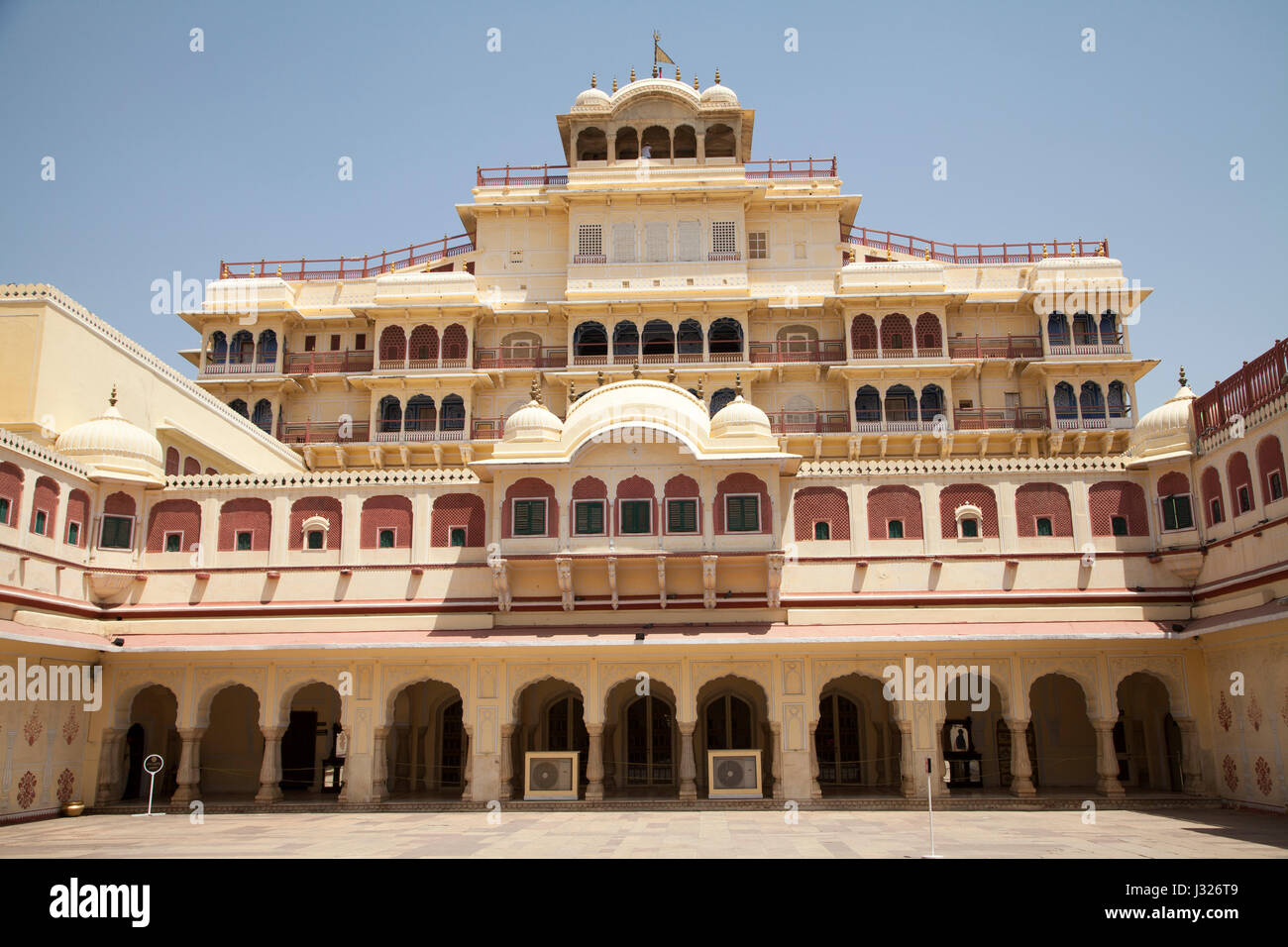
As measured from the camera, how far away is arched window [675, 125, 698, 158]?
4519cm

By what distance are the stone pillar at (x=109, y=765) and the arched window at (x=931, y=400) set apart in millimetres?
30783

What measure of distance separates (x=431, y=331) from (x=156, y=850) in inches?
1124

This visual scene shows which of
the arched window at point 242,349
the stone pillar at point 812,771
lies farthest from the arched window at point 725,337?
the stone pillar at point 812,771

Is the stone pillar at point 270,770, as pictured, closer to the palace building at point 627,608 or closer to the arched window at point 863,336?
the palace building at point 627,608

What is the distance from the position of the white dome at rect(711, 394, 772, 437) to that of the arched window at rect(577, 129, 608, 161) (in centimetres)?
2188

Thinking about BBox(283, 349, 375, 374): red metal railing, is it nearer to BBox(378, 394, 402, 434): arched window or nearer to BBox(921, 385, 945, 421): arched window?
BBox(378, 394, 402, 434): arched window

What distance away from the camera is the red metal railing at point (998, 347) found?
140ft

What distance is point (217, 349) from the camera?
146 feet

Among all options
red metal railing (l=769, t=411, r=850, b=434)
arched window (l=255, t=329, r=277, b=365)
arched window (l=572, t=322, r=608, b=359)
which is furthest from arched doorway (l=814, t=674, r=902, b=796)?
arched window (l=255, t=329, r=277, b=365)

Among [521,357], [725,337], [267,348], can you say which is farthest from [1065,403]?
[267,348]

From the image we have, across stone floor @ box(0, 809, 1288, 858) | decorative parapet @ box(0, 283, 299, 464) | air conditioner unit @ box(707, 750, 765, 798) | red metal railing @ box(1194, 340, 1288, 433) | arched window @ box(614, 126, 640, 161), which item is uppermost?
arched window @ box(614, 126, 640, 161)
